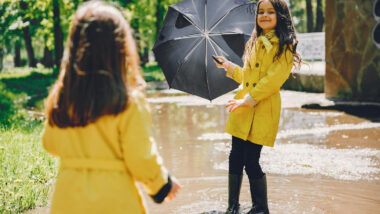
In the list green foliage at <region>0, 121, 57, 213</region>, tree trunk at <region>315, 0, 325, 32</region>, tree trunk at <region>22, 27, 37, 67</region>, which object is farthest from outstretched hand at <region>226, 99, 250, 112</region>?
tree trunk at <region>22, 27, 37, 67</region>

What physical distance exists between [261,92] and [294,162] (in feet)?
7.66

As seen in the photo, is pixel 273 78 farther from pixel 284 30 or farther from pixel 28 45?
pixel 28 45

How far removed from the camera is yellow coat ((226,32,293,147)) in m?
3.51

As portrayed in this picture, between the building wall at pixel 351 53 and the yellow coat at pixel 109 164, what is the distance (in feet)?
30.0

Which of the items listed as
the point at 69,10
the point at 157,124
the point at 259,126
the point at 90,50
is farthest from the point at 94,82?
the point at 69,10

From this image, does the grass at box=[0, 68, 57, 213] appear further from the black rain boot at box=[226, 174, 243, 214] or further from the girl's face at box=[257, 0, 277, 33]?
the girl's face at box=[257, 0, 277, 33]

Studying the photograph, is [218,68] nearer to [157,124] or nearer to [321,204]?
[321,204]

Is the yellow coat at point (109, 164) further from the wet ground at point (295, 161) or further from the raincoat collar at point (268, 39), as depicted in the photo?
the wet ground at point (295, 161)

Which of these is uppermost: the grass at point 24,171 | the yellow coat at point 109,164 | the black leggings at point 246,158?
the yellow coat at point 109,164

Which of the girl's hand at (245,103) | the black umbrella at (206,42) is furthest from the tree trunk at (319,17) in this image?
the girl's hand at (245,103)

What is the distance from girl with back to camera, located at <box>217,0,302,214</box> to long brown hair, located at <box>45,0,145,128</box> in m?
1.66

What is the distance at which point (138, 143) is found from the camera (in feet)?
6.39

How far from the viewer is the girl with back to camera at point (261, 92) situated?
353cm

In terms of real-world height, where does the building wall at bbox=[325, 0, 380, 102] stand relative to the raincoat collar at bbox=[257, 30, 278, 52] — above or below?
below
